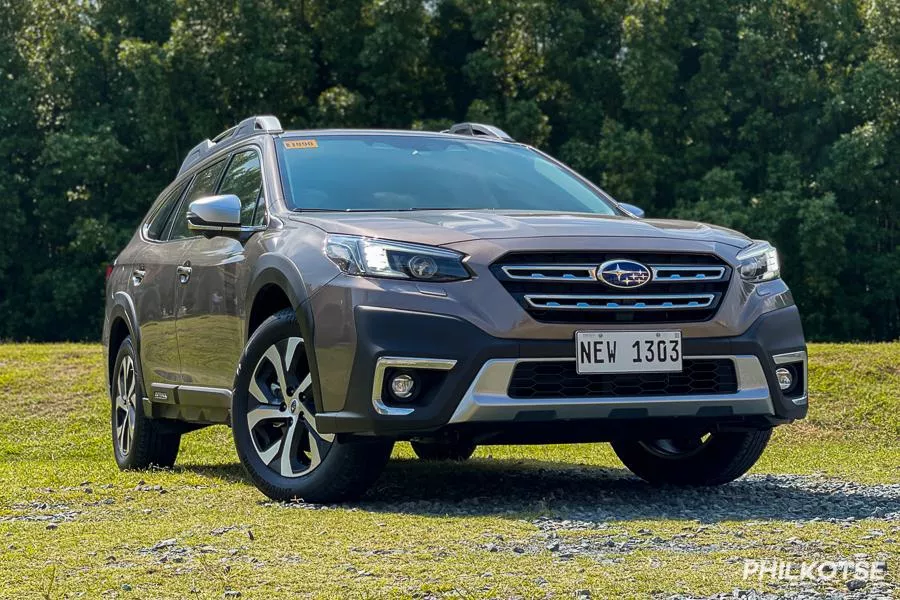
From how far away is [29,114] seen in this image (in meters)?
40.8

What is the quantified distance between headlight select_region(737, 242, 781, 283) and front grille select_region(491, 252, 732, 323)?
224 mm

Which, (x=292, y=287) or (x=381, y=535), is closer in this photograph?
(x=381, y=535)

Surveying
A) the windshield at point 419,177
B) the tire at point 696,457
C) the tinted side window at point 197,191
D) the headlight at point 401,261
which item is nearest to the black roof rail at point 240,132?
the tinted side window at point 197,191

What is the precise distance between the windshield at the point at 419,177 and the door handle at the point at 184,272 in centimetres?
87

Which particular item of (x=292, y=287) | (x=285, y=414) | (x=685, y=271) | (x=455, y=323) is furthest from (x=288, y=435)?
(x=685, y=271)

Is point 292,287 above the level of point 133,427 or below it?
above

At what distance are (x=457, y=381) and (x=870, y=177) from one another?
1196 inches

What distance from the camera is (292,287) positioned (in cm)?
629

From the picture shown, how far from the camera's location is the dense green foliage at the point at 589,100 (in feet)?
113

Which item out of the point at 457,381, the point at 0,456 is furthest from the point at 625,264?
the point at 0,456

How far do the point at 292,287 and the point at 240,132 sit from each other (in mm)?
2459

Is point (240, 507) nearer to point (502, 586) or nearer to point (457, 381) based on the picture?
point (457, 381)

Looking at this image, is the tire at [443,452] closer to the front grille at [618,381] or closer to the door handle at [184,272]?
the door handle at [184,272]

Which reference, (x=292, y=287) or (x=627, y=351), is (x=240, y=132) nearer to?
(x=292, y=287)
